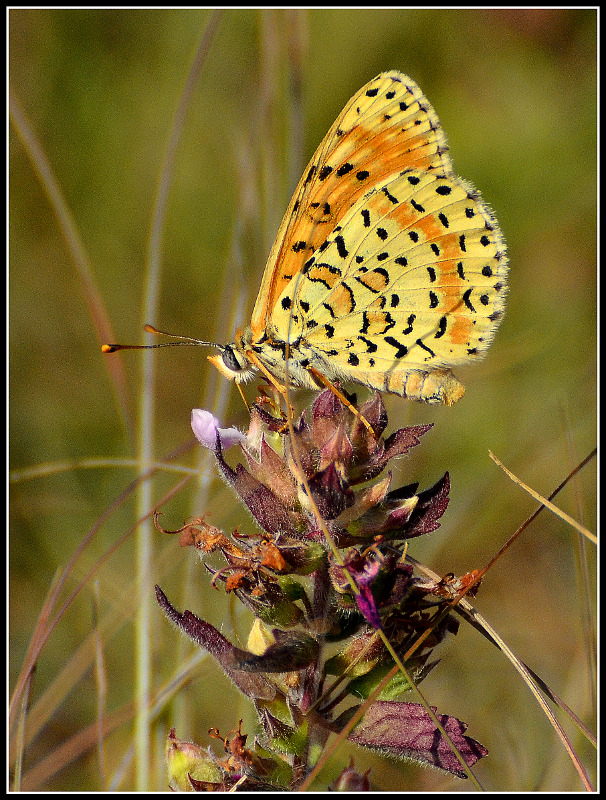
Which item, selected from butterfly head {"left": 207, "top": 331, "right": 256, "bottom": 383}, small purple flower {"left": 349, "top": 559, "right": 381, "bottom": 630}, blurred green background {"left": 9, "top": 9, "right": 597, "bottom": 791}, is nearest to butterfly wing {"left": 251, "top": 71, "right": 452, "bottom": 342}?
butterfly head {"left": 207, "top": 331, "right": 256, "bottom": 383}

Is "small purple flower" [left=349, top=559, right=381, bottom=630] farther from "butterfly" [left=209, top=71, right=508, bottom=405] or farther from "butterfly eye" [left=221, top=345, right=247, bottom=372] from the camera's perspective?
"butterfly eye" [left=221, top=345, right=247, bottom=372]

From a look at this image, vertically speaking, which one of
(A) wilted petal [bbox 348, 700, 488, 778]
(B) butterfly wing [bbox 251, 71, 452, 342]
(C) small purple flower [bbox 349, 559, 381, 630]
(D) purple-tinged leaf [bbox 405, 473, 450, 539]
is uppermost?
(B) butterfly wing [bbox 251, 71, 452, 342]

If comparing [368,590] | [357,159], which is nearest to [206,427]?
[368,590]

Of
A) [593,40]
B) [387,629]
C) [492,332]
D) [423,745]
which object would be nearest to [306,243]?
[492,332]

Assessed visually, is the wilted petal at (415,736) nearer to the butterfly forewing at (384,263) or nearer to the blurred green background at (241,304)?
the blurred green background at (241,304)

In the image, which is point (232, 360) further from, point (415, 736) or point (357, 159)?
point (415, 736)

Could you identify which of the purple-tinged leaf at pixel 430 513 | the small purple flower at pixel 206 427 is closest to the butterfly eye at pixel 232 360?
the small purple flower at pixel 206 427

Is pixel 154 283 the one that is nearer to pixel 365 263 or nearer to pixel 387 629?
pixel 365 263
